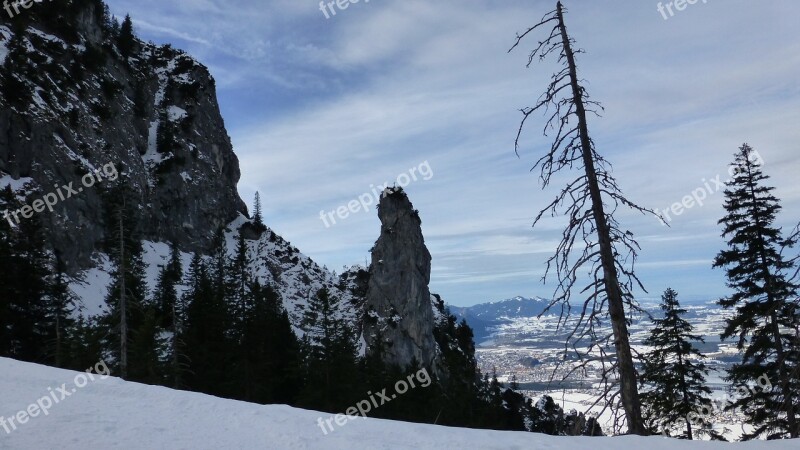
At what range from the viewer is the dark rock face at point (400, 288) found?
66.0m

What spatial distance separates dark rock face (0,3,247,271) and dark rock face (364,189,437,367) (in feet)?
113

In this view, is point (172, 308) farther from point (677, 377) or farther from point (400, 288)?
point (400, 288)

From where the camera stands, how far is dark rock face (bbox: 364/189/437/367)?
66.0 meters

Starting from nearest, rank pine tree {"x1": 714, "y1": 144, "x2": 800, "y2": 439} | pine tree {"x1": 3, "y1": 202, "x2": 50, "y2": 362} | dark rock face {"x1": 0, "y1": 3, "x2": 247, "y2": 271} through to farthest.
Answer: pine tree {"x1": 714, "y1": 144, "x2": 800, "y2": 439}, pine tree {"x1": 3, "y1": 202, "x2": 50, "y2": 362}, dark rock face {"x1": 0, "y1": 3, "x2": 247, "y2": 271}

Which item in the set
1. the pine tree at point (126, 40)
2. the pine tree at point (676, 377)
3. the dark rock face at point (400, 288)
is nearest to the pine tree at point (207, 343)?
→ the dark rock face at point (400, 288)

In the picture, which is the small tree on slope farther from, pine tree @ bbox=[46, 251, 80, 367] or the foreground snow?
pine tree @ bbox=[46, 251, 80, 367]

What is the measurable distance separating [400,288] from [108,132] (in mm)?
49105

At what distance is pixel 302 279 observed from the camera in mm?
85875

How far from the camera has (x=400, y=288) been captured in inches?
2778

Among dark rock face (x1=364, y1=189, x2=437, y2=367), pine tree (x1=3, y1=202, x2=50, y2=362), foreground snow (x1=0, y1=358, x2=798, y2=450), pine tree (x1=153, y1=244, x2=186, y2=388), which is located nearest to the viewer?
foreground snow (x1=0, y1=358, x2=798, y2=450)

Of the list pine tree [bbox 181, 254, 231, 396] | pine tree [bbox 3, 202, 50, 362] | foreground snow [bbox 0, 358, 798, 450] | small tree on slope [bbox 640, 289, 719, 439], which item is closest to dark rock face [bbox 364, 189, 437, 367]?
pine tree [bbox 181, 254, 231, 396]

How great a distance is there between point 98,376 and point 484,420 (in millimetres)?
38336

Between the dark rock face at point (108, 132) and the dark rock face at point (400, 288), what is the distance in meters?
34.3

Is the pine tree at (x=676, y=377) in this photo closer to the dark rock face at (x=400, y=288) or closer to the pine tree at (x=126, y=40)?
the dark rock face at (x=400, y=288)
